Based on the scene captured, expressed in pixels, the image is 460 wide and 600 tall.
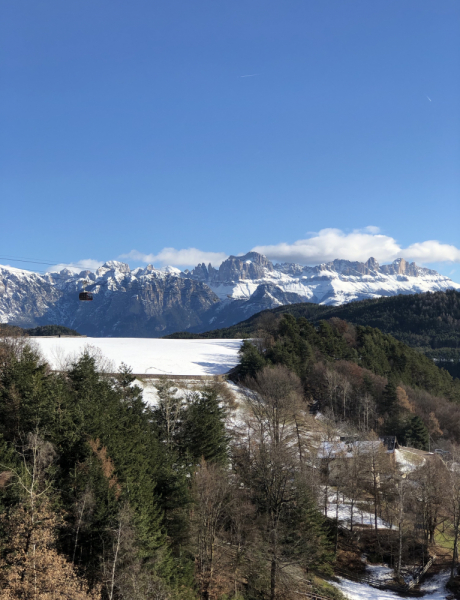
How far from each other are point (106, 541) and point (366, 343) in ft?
270

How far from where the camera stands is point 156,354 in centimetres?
9125

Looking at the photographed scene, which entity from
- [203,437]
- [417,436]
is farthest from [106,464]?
[417,436]

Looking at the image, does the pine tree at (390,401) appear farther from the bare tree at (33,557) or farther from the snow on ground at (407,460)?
the bare tree at (33,557)

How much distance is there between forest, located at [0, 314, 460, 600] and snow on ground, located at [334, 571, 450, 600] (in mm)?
1170

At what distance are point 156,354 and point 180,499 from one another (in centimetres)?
6412

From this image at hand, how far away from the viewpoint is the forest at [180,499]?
20.8 metres

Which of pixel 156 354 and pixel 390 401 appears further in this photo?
pixel 156 354

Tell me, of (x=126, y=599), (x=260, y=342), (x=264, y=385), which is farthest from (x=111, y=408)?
(x=260, y=342)

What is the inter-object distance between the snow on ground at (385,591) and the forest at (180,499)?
1170 millimetres

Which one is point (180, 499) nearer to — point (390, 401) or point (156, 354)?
point (390, 401)

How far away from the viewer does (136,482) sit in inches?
993

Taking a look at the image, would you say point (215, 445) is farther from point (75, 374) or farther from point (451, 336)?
point (451, 336)

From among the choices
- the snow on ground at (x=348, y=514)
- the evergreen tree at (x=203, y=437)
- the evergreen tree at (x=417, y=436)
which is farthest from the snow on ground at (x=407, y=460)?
the evergreen tree at (x=203, y=437)

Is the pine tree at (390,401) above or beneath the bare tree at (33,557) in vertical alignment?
beneath
